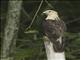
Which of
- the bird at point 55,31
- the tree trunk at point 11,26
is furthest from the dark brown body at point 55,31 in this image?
the tree trunk at point 11,26

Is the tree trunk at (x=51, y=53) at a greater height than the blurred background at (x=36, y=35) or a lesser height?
greater

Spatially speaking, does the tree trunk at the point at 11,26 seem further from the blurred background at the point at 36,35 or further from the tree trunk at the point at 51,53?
the tree trunk at the point at 51,53

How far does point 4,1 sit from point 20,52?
1.42 meters

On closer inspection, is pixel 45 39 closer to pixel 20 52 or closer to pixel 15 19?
pixel 15 19

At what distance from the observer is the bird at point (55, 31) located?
62.6 inches

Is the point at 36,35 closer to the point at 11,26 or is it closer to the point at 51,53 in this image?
the point at 11,26

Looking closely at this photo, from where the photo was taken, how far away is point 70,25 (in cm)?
425

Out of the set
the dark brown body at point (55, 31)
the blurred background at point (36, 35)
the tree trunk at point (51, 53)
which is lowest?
the blurred background at point (36, 35)

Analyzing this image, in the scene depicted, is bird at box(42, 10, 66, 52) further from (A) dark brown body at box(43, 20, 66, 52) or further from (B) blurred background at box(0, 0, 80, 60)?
(B) blurred background at box(0, 0, 80, 60)

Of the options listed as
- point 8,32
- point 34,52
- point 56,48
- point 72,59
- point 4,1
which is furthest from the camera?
point 4,1

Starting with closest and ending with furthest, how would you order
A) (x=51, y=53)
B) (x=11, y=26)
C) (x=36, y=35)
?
1. (x=51, y=53)
2. (x=11, y=26)
3. (x=36, y=35)

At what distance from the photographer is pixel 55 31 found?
161 cm

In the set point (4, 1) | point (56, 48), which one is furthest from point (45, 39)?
point (4, 1)

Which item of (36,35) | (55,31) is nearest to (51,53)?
(55,31)
